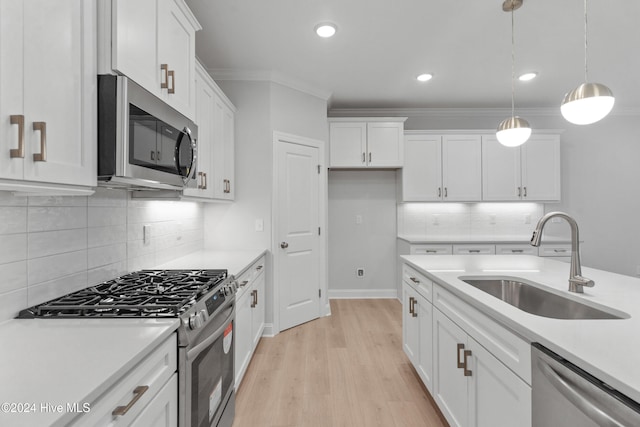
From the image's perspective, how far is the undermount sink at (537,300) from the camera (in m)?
1.37

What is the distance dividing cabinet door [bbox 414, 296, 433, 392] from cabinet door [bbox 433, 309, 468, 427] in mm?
66

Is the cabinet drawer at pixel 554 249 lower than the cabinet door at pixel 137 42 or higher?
lower

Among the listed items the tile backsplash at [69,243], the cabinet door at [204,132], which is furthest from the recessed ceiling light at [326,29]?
the tile backsplash at [69,243]

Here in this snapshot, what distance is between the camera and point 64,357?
86 cm

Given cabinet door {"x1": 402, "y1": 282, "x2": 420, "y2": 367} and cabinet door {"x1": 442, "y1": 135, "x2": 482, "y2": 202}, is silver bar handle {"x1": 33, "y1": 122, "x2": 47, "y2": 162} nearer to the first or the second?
cabinet door {"x1": 402, "y1": 282, "x2": 420, "y2": 367}

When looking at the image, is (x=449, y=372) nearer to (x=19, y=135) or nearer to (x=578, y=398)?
(x=578, y=398)

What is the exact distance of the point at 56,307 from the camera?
1.20 meters

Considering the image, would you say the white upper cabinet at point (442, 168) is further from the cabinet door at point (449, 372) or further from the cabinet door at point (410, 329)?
the cabinet door at point (449, 372)

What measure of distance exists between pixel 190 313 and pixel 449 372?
1390mm

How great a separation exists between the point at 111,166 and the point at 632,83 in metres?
5.29

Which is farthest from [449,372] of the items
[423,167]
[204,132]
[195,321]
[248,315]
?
[423,167]

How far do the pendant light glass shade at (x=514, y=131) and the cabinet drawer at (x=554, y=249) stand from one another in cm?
237

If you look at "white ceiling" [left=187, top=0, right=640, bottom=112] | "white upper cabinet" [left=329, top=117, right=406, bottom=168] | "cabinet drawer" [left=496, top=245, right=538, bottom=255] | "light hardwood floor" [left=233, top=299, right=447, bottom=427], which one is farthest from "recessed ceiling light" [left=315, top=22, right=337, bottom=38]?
"cabinet drawer" [left=496, top=245, right=538, bottom=255]

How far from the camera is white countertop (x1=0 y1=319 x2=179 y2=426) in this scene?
0.67 meters
